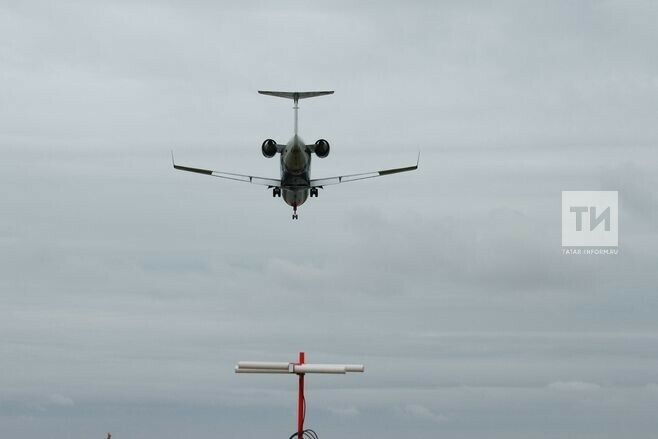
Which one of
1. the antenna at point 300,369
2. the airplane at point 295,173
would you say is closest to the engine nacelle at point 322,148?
the airplane at point 295,173

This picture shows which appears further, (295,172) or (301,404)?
(295,172)

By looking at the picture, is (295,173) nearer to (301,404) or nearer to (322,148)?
(322,148)

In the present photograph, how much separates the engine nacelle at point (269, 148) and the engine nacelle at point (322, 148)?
364cm

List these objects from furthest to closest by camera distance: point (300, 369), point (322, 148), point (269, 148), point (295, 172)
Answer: point (322, 148) < point (269, 148) < point (295, 172) < point (300, 369)

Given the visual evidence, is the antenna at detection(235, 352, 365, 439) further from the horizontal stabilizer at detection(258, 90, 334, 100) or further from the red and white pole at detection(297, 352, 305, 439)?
the horizontal stabilizer at detection(258, 90, 334, 100)

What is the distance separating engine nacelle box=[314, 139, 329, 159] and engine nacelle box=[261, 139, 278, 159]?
3.64 m

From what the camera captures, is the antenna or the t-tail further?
the t-tail

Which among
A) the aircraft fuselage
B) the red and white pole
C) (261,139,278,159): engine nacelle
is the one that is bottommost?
the red and white pole

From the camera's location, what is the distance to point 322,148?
122812 millimetres

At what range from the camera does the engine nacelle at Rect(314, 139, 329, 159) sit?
122625mm

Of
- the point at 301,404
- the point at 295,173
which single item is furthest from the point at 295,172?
the point at 301,404

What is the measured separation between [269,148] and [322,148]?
15.4 feet

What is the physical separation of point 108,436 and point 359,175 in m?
61.0

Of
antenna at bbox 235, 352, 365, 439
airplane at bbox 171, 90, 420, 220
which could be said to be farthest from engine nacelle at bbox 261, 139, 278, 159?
antenna at bbox 235, 352, 365, 439
